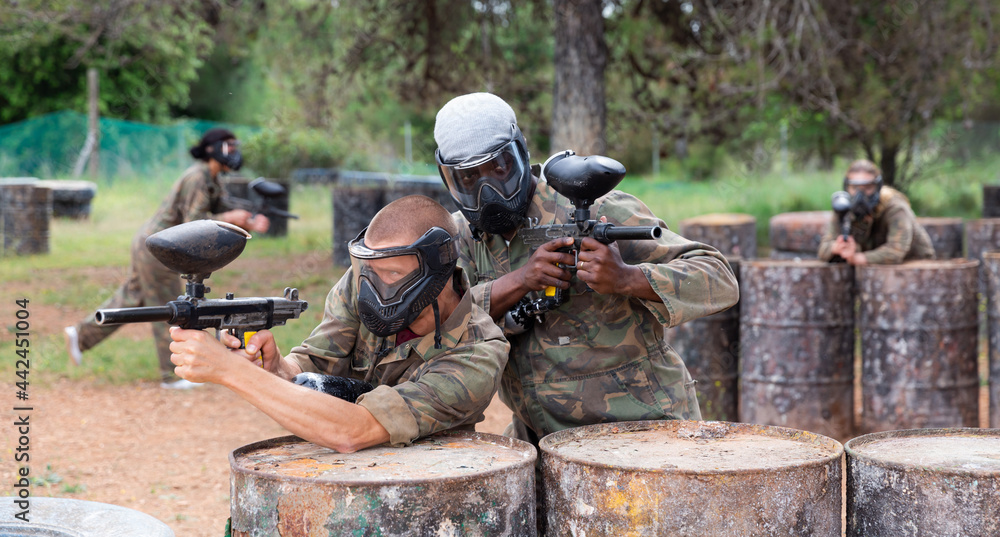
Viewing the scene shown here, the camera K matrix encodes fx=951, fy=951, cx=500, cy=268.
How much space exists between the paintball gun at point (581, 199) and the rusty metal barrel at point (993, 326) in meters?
4.22

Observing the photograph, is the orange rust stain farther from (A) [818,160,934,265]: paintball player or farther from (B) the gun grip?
(A) [818,160,934,265]: paintball player

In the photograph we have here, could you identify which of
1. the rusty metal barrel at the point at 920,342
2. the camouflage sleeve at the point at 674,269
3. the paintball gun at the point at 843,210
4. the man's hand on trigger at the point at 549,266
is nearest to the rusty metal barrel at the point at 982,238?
the paintball gun at the point at 843,210

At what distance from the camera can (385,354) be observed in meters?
2.81

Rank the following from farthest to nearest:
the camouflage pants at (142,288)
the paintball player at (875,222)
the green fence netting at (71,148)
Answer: the green fence netting at (71,148) → the paintball player at (875,222) → the camouflage pants at (142,288)

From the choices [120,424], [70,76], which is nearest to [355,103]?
[120,424]

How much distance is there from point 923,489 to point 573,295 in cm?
124

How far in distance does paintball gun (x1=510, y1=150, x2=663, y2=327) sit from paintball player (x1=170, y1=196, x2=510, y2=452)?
1.03 feet

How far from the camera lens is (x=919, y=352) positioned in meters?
6.49

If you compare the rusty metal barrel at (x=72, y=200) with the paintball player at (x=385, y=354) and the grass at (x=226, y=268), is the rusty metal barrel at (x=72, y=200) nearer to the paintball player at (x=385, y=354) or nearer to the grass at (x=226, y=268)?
the grass at (x=226, y=268)

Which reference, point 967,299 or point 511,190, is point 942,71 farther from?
point 511,190

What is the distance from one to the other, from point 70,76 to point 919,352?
87.6ft

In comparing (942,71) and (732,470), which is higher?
(942,71)

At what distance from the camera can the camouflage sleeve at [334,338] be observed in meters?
2.88

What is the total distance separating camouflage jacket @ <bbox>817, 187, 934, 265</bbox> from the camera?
24.2 ft
